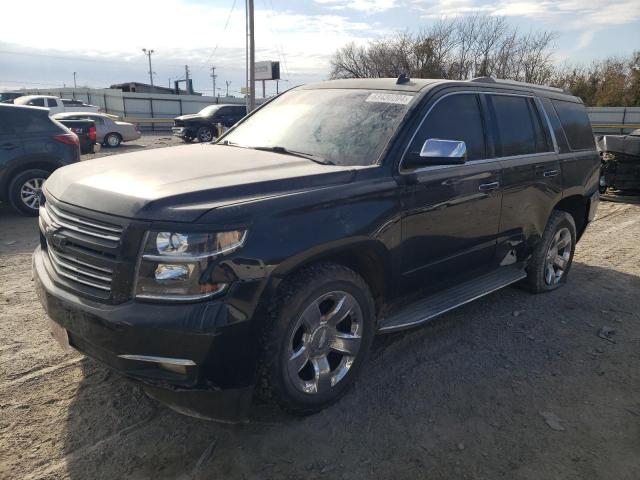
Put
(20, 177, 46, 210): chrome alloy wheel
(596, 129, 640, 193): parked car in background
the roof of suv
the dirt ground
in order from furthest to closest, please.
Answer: (596, 129, 640, 193): parked car in background → (20, 177, 46, 210): chrome alloy wheel → the roof of suv → the dirt ground

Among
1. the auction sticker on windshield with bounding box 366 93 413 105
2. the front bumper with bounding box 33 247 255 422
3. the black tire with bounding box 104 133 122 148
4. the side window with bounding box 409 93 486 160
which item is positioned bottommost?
the black tire with bounding box 104 133 122 148

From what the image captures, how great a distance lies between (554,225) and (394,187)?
2572 mm

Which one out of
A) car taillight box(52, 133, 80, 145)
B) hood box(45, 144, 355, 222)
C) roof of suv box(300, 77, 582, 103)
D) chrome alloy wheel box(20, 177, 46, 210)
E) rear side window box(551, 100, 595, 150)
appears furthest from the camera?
car taillight box(52, 133, 80, 145)

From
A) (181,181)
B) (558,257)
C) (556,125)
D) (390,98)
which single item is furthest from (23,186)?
(558,257)

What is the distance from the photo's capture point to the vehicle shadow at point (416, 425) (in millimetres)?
2678

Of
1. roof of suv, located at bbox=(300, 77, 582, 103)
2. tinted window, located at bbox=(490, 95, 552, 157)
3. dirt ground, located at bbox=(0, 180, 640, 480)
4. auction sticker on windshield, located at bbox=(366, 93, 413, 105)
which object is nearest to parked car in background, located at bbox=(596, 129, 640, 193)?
tinted window, located at bbox=(490, 95, 552, 157)

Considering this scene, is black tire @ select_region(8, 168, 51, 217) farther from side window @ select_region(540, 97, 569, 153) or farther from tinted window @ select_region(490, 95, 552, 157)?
side window @ select_region(540, 97, 569, 153)

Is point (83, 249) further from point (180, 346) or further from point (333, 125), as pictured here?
point (333, 125)

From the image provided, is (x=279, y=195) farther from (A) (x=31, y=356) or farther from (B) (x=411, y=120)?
(A) (x=31, y=356)

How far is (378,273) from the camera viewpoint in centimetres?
326

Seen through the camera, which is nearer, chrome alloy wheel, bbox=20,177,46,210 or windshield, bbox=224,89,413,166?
windshield, bbox=224,89,413,166

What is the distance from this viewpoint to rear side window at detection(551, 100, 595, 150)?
5.14 m

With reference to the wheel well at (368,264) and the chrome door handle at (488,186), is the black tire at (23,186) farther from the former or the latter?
the chrome door handle at (488,186)

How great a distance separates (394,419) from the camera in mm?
3080
